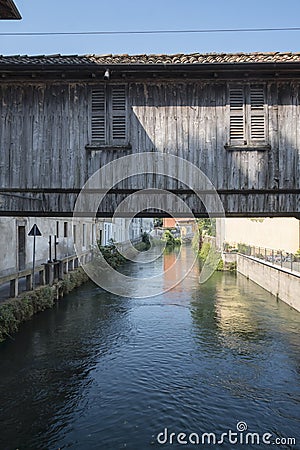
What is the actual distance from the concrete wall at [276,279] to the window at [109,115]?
9.47m

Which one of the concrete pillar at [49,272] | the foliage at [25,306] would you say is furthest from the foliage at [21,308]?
the concrete pillar at [49,272]

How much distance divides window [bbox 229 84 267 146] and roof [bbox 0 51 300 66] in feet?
1.82

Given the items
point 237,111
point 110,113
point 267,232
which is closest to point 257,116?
point 237,111

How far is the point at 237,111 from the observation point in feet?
26.5

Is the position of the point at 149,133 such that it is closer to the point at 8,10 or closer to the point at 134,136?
the point at 134,136

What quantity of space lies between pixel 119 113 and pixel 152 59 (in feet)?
4.07

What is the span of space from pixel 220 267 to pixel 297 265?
13939 millimetres

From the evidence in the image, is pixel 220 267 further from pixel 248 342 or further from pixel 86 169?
pixel 86 169

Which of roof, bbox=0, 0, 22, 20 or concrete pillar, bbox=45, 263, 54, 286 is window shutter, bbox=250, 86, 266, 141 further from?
concrete pillar, bbox=45, 263, 54, 286

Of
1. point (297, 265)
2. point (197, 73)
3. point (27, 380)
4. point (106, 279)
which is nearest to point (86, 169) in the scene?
point (197, 73)

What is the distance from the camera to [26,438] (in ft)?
20.5

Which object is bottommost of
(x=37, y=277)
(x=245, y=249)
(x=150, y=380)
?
(x=150, y=380)

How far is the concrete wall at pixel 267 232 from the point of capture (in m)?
20.6

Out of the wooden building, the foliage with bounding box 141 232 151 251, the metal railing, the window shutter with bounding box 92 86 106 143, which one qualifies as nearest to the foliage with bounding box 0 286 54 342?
the wooden building
